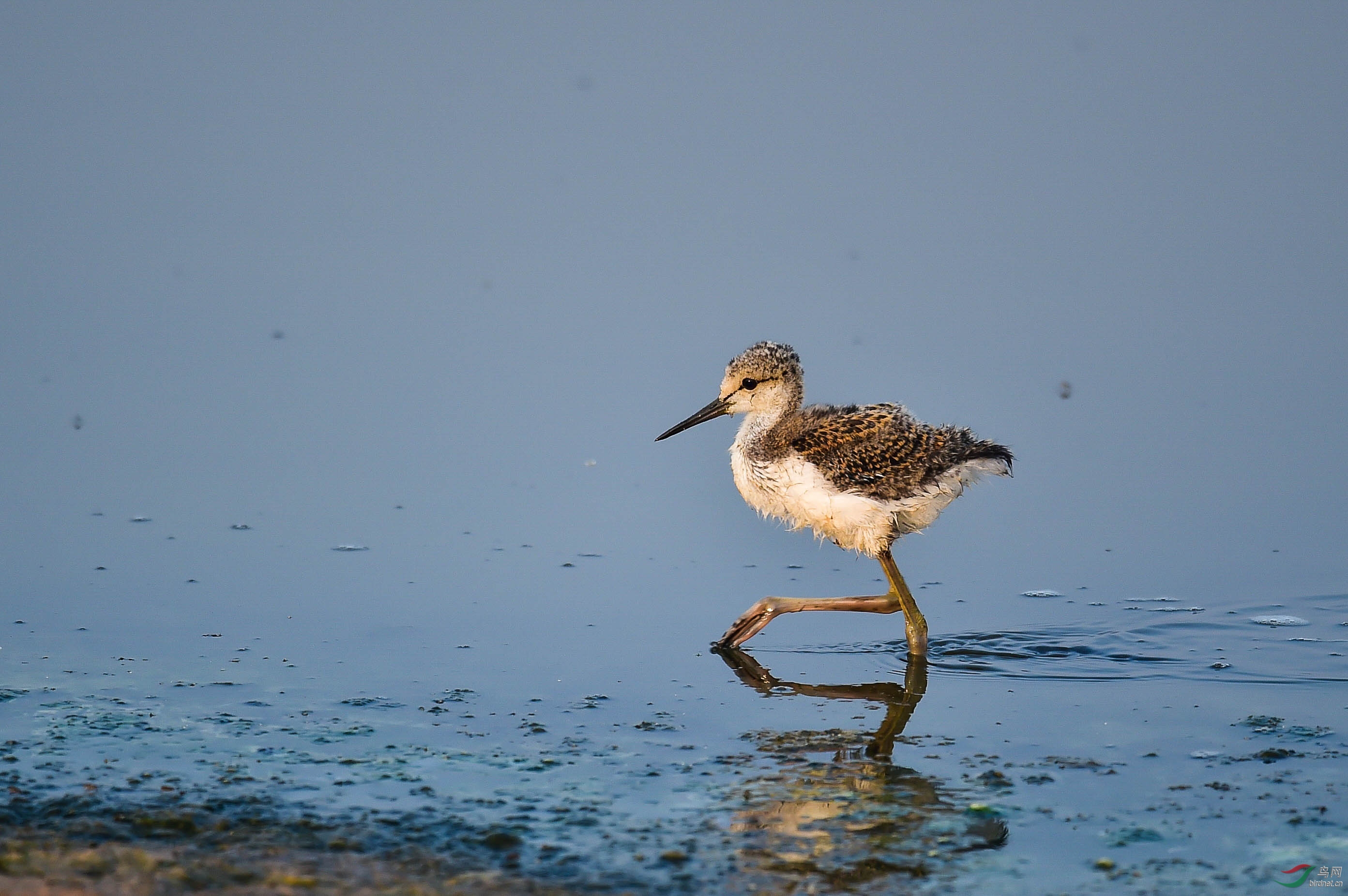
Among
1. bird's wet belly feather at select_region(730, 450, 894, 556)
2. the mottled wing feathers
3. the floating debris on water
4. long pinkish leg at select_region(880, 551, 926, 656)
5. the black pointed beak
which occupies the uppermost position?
the black pointed beak

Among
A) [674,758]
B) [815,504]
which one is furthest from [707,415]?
[674,758]

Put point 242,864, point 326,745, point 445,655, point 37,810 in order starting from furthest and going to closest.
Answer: point 445,655 → point 326,745 → point 37,810 → point 242,864

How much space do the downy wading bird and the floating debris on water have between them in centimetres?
158

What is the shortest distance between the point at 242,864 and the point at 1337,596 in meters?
6.36

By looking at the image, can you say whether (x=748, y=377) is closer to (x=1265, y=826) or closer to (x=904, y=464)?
(x=904, y=464)

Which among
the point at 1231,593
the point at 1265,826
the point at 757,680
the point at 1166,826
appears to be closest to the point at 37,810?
the point at 757,680

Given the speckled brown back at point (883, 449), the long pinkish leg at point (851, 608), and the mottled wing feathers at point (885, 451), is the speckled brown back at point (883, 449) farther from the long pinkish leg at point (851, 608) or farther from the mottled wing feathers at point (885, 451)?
the long pinkish leg at point (851, 608)

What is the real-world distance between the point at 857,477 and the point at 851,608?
79 cm

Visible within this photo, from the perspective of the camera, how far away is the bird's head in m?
7.78

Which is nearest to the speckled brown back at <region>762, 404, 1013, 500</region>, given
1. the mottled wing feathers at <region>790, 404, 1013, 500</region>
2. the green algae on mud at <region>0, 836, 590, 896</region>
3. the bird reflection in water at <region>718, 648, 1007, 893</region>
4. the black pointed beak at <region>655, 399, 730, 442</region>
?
the mottled wing feathers at <region>790, 404, 1013, 500</region>

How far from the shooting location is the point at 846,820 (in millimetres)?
4789

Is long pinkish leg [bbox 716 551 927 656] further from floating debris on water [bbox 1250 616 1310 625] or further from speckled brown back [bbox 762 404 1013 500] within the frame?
floating debris on water [bbox 1250 616 1310 625]

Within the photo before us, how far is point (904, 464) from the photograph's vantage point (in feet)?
23.6

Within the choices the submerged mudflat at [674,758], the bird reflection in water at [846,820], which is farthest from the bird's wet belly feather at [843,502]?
the bird reflection in water at [846,820]
